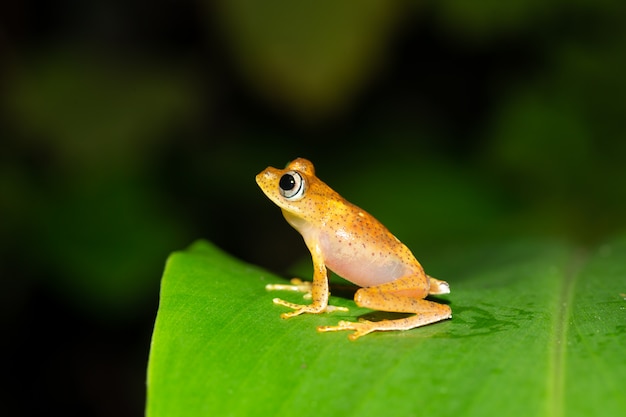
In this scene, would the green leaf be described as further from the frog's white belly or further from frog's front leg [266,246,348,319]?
the frog's white belly

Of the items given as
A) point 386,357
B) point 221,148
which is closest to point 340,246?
point 386,357

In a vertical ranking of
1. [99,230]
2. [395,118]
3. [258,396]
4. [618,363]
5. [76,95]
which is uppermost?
[395,118]

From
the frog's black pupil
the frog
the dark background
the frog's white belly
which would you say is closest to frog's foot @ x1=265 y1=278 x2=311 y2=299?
the frog

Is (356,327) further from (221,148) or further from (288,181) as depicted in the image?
(221,148)

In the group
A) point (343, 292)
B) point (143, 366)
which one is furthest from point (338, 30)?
point (143, 366)

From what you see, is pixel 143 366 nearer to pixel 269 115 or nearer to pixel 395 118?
pixel 269 115

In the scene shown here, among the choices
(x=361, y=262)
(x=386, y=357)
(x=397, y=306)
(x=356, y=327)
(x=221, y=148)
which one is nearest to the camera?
(x=386, y=357)
